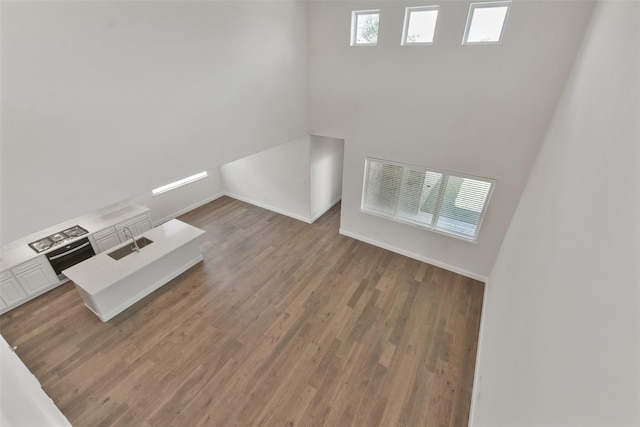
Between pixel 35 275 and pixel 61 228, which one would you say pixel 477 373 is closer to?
pixel 35 275

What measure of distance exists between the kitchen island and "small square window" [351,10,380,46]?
4606mm

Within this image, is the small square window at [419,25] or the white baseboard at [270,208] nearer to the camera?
the small square window at [419,25]

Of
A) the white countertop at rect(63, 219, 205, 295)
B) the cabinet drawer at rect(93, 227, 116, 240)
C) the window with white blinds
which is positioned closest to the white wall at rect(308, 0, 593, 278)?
the window with white blinds

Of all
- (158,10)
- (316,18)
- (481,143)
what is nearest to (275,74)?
(316,18)

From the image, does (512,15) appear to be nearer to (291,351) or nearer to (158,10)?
(158,10)

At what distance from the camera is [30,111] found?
7.01 feet

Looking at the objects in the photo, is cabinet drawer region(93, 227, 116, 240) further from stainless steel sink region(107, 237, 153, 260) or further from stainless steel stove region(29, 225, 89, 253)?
stainless steel sink region(107, 237, 153, 260)

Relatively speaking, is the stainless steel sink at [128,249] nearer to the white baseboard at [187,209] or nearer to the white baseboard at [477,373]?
the white baseboard at [187,209]

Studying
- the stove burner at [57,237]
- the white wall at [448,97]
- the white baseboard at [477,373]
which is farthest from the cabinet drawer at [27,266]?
the white baseboard at [477,373]

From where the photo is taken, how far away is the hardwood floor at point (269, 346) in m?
3.10

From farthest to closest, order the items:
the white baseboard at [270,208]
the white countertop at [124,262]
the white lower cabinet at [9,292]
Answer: the white baseboard at [270,208], the white lower cabinet at [9,292], the white countertop at [124,262]

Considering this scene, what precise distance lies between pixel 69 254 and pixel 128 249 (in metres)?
1.08

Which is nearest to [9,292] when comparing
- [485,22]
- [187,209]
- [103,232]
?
[103,232]

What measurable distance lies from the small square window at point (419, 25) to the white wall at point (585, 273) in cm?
186
